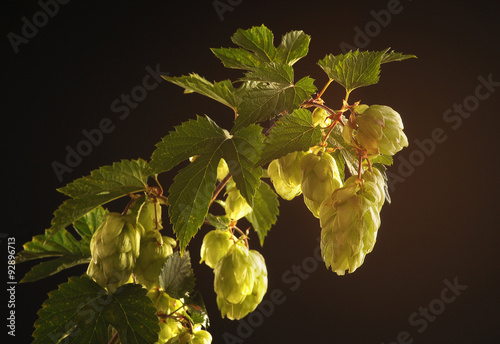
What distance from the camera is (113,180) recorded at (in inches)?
28.7

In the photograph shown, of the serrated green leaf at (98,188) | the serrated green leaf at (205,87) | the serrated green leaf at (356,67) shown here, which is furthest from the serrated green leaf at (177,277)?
the serrated green leaf at (356,67)

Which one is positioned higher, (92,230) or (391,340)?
(92,230)

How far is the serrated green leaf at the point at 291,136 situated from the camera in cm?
59

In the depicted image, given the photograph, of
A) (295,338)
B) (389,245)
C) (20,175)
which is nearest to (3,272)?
(20,175)

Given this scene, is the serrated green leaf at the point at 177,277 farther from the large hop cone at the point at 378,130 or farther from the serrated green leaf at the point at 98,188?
the large hop cone at the point at 378,130

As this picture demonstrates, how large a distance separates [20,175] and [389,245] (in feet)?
4.31

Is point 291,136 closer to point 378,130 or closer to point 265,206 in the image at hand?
point 378,130

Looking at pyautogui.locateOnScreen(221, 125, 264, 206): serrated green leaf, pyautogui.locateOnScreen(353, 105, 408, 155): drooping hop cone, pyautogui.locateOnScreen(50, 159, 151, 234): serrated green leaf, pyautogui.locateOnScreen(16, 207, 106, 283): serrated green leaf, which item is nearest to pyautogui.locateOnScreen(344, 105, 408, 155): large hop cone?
pyautogui.locateOnScreen(353, 105, 408, 155): drooping hop cone

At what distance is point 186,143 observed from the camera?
0.65 metres

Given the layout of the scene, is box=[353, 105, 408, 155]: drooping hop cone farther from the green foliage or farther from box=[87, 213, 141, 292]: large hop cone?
box=[87, 213, 141, 292]: large hop cone

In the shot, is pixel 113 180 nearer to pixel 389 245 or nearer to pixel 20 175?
pixel 20 175

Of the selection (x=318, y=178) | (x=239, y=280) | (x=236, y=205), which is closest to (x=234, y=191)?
(x=236, y=205)

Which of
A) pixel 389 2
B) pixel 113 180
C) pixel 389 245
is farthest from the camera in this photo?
pixel 389 245

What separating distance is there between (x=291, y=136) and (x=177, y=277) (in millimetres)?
286
